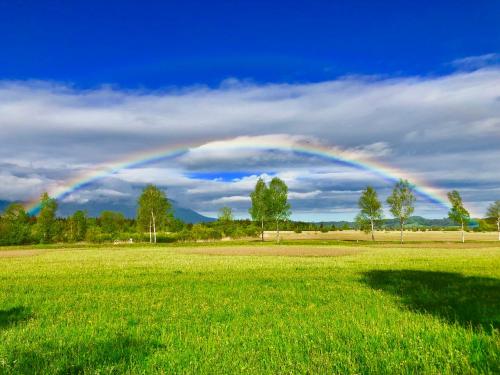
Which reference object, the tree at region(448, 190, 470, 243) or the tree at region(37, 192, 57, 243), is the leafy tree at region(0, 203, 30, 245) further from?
the tree at region(448, 190, 470, 243)

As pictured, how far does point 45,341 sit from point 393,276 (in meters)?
19.7

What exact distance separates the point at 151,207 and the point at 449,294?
332 feet

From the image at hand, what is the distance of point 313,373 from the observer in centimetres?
728

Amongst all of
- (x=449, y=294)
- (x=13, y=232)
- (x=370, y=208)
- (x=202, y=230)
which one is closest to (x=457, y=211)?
(x=370, y=208)

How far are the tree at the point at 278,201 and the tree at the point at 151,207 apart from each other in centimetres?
2972

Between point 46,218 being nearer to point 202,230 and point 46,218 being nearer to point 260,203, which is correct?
point 202,230

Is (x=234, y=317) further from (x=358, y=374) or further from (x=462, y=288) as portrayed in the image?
(x=462, y=288)

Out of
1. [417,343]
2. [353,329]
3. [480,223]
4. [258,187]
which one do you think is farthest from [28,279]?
[480,223]

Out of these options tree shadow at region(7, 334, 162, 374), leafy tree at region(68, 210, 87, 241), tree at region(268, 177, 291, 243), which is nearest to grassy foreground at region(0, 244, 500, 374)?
tree shadow at region(7, 334, 162, 374)

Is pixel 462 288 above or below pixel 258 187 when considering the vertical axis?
below

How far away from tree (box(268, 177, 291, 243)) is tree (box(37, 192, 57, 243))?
2400 inches

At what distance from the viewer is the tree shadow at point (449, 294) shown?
12117 mm

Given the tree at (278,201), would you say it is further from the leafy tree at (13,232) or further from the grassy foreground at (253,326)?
the grassy foreground at (253,326)

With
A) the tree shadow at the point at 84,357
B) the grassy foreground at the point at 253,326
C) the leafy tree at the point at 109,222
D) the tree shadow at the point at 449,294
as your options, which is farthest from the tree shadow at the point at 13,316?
the leafy tree at the point at 109,222
